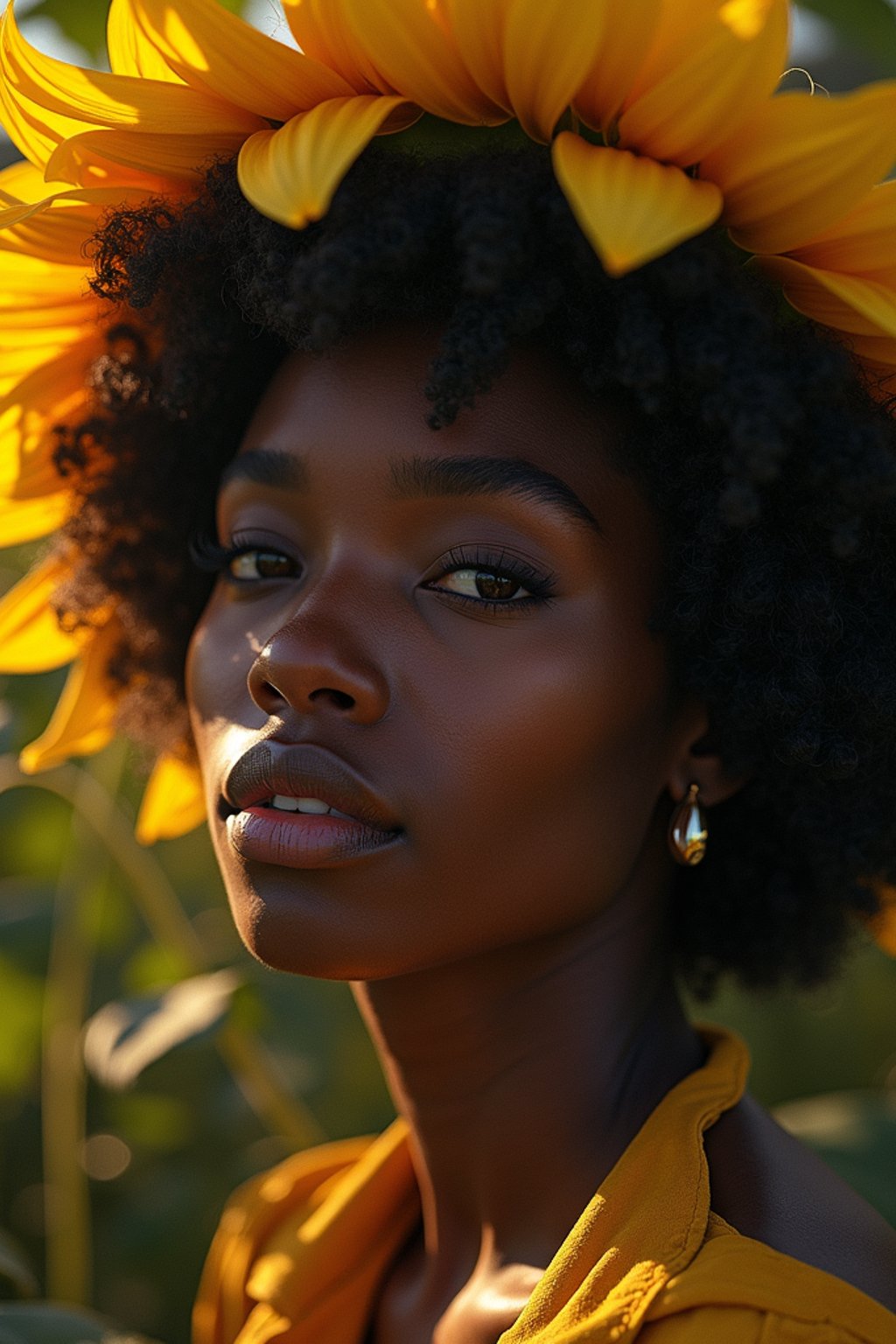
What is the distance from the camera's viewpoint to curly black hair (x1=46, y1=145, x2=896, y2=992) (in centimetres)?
131

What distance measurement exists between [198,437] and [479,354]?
595 millimetres

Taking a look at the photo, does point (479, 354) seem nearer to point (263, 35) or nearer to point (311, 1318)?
point (263, 35)

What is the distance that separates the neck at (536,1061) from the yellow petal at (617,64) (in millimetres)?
792

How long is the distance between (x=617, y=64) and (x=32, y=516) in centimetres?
98

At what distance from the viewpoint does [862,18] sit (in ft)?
6.39

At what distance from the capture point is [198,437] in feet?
5.93

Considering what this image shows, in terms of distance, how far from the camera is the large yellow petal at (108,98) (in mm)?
1379

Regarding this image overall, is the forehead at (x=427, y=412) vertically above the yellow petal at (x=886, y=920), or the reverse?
the forehead at (x=427, y=412)

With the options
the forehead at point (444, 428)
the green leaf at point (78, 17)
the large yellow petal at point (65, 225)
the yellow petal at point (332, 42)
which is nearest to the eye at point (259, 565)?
the forehead at point (444, 428)

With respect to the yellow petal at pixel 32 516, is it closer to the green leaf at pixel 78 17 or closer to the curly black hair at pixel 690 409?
the curly black hair at pixel 690 409

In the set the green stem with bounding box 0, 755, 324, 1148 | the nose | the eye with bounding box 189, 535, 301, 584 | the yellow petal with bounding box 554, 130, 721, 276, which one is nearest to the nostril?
the nose

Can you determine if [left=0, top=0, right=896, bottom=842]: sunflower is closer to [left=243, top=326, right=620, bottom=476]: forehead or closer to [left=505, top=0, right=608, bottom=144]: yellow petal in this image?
[left=505, top=0, right=608, bottom=144]: yellow petal

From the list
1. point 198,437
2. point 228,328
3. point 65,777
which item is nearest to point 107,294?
point 228,328

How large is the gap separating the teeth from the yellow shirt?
0.44 metres
